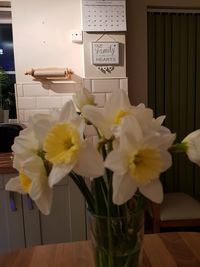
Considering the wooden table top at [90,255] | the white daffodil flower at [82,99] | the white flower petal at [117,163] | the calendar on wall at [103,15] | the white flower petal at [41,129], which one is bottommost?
the wooden table top at [90,255]

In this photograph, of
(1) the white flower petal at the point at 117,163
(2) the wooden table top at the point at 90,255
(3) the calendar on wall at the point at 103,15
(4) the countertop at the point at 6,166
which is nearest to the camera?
(1) the white flower petal at the point at 117,163

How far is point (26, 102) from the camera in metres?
2.09

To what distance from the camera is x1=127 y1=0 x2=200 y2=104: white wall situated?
2.10 m

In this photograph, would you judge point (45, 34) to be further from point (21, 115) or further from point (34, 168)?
point (34, 168)

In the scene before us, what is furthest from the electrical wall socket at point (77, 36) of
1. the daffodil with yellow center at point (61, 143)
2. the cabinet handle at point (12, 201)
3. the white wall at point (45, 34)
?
the daffodil with yellow center at point (61, 143)

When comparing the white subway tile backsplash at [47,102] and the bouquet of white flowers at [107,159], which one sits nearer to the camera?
the bouquet of white flowers at [107,159]

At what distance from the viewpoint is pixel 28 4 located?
6.46ft

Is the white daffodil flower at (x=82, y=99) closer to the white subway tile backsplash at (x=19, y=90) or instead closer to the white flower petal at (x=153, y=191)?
the white flower petal at (x=153, y=191)

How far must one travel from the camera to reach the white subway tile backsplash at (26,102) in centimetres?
208

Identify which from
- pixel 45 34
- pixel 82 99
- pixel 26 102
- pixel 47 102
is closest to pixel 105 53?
pixel 45 34

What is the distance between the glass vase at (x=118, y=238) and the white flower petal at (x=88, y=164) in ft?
0.43

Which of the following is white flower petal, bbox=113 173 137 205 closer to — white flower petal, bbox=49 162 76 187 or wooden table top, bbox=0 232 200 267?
white flower petal, bbox=49 162 76 187

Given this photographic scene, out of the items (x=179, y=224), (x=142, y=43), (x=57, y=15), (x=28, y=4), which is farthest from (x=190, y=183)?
(x=28, y=4)

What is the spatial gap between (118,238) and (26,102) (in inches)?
67.3
